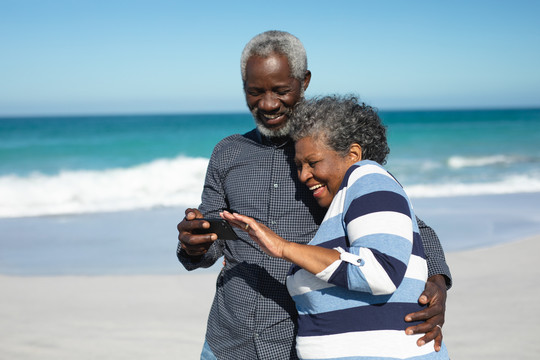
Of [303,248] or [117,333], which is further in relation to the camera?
[117,333]

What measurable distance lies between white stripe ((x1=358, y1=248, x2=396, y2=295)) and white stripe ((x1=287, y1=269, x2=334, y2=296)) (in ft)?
0.64

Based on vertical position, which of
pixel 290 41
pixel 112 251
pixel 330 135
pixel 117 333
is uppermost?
pixel 290 41

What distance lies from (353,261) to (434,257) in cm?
67

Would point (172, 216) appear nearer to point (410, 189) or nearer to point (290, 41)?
point (410, 189)

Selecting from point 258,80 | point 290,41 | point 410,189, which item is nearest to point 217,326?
point 258,80

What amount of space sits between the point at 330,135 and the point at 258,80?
47cm

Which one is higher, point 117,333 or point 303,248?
point 303,248

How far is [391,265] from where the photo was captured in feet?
5.51

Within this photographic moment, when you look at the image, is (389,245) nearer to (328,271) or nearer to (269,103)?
(328,271)

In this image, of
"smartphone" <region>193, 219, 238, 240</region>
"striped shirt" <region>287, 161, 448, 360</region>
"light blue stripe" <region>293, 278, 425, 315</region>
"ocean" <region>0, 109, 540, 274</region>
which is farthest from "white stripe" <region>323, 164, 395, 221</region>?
"ocean" <region>0, 109, 540, 274</region>

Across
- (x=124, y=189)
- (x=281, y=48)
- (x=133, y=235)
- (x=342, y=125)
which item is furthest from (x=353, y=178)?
(x=124, y=189)

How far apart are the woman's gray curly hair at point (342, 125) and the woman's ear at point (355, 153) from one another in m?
0.01

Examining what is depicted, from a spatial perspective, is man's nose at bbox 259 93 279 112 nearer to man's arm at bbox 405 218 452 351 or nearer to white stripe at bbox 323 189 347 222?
white stripe at bbox 323 189 347 222

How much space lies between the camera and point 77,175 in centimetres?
1859
